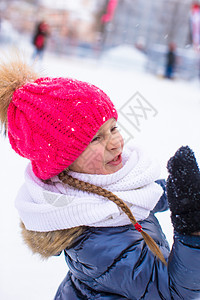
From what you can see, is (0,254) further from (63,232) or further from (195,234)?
(195,234)

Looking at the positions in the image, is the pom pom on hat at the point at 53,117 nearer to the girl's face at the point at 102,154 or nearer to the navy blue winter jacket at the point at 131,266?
the girl's face at the point at 102,154

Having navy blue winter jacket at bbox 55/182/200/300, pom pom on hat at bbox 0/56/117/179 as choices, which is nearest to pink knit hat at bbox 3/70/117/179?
pom pom on hat at bbox 0/56/117/179

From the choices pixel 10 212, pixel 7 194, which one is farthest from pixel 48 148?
pixel 7 194

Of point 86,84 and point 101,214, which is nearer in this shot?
point 101,214

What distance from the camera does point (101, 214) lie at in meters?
0.81

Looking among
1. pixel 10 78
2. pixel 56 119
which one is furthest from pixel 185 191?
pixel 10 78

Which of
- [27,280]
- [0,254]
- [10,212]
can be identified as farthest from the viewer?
[10,212]

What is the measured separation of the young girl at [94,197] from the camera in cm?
73

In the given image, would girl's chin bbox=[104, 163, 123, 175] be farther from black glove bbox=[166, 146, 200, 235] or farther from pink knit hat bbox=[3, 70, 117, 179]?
black glove bbox=[166, 146, 200, 235]

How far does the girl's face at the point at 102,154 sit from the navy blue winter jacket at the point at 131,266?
0.17m

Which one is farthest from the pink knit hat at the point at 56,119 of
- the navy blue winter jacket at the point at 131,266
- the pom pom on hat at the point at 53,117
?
the navy blue winter jacket at the point at 131,266

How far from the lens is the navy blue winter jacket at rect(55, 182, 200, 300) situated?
2.37 feet

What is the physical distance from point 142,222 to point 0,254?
112 centimetres

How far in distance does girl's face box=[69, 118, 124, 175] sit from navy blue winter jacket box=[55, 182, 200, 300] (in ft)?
Answer: 0.56
